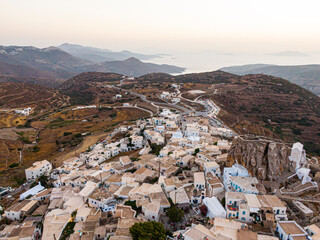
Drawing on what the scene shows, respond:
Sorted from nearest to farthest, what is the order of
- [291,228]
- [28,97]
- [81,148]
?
[291,228], [81,148], [28,97]

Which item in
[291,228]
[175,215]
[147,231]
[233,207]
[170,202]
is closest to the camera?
[147,231]

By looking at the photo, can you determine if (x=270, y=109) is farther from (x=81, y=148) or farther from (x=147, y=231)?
(x=147, y=231)

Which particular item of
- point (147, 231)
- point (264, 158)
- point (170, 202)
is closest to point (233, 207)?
point (170, 202)

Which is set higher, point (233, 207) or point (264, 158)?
point (264, 158)

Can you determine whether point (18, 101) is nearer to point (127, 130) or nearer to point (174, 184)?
point (127, 130)

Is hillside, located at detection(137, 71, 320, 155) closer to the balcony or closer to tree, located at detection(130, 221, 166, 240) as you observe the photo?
the balcony

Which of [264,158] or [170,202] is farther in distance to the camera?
[264,158]

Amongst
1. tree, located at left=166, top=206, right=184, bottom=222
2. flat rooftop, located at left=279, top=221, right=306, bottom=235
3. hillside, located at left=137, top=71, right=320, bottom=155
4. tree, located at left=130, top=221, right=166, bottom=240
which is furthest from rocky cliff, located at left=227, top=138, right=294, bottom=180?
hillside, located at left=137, top=71, right=320, bottom=155

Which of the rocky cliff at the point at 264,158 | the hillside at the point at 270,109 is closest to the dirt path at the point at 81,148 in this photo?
the rocky cliff at the point at 264,158
